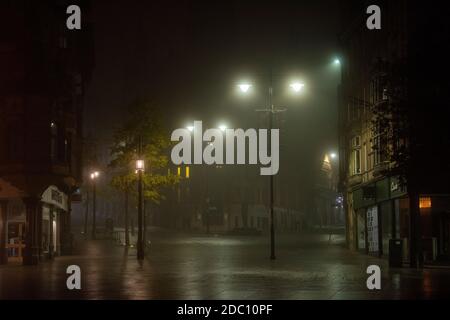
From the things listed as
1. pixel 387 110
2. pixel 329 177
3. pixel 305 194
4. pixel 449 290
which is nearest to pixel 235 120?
pixel 305 194

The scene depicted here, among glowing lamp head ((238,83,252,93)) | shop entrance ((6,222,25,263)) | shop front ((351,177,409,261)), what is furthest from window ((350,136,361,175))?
shop entrance ((6,222,25,263))

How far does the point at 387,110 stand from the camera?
29047 mm

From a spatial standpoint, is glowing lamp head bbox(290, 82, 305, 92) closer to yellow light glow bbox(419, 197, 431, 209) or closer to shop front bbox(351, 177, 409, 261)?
shop front bbox(351, 177, 409, 261)

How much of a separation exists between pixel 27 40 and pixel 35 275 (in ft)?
47.3

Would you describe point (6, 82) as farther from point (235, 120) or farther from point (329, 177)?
point (329, 177)

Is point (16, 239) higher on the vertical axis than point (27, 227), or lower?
lower

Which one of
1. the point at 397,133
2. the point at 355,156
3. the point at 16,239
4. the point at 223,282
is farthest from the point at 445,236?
the point at 16,239

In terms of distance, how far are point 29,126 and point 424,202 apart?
19.7 meters

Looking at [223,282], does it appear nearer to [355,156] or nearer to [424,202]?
[424,202]

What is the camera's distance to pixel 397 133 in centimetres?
2861

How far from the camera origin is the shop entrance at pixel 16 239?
38.8m

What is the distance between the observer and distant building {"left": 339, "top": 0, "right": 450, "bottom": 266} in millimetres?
28219

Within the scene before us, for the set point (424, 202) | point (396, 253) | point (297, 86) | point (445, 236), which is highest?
point (297, 86)
